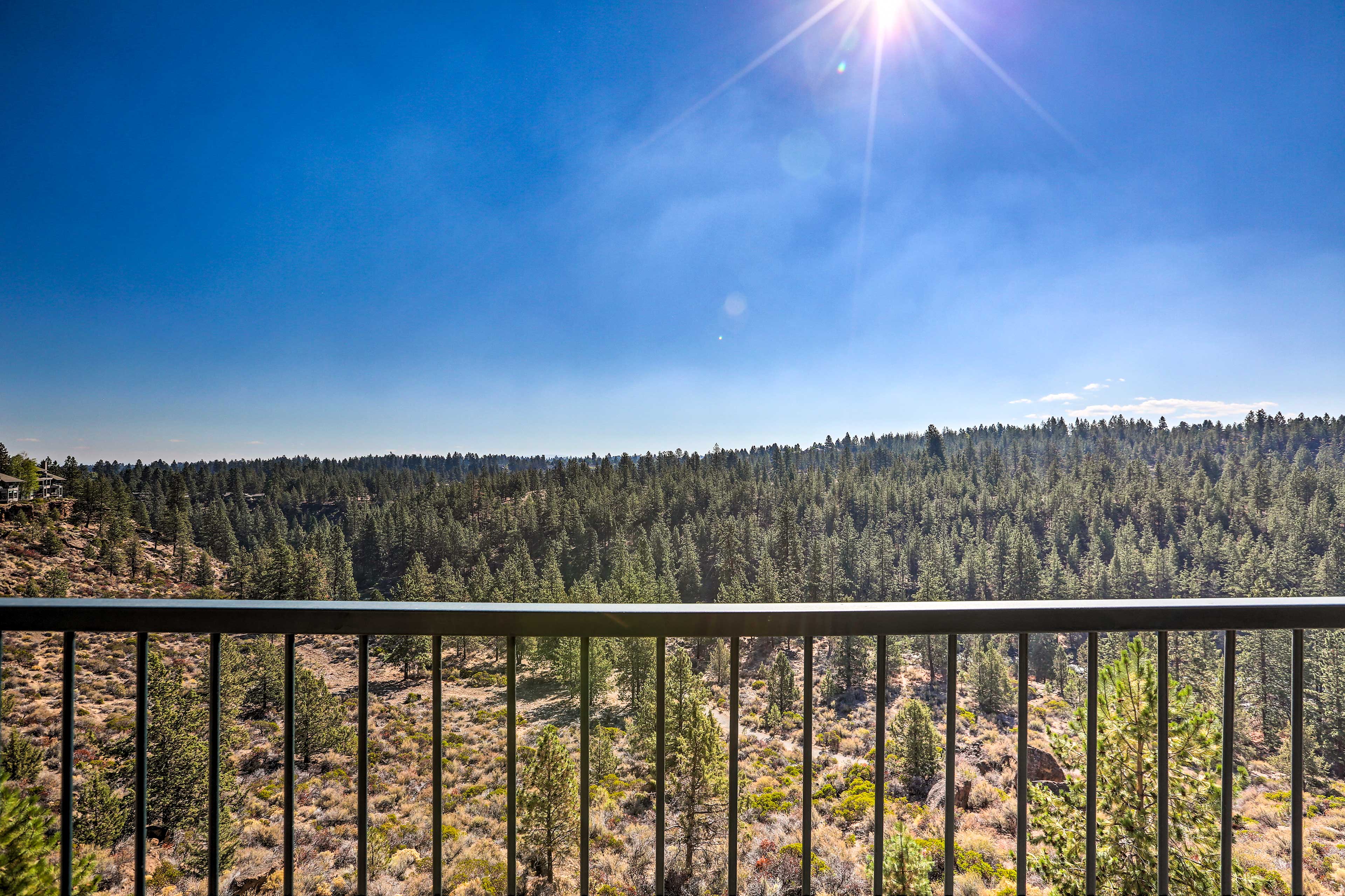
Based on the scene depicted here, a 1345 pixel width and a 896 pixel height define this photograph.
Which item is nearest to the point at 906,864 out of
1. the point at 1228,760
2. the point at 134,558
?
the point at 1228,760

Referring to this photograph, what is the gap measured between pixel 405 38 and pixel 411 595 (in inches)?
1072

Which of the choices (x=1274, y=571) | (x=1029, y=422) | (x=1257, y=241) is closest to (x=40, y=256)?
(x=1257, y=241)

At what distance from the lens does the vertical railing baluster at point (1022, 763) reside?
1.24m

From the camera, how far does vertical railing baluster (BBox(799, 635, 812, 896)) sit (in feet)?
4.05

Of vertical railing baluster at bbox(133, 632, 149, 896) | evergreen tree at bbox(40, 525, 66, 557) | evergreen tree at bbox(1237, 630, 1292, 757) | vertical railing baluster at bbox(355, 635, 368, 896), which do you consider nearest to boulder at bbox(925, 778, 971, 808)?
evergreen tree at bbox(1237, 630, 1292, 757)

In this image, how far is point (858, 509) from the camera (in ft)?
165

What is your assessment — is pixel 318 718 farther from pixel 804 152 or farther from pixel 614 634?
pixel 614 634

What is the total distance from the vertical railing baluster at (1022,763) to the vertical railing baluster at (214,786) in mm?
1917

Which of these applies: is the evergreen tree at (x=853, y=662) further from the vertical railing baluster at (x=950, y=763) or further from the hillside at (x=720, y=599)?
the vertical railing baluster at (x=950, y=763)

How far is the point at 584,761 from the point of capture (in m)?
1.28

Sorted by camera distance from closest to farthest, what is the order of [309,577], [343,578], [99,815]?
[99,815]
[309,577]
[343,578]

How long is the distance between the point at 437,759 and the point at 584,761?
0.36m

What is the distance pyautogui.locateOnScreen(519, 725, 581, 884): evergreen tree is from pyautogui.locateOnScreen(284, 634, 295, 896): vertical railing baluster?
10080 millimetres

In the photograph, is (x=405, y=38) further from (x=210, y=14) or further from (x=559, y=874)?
(x=559, y=874)
